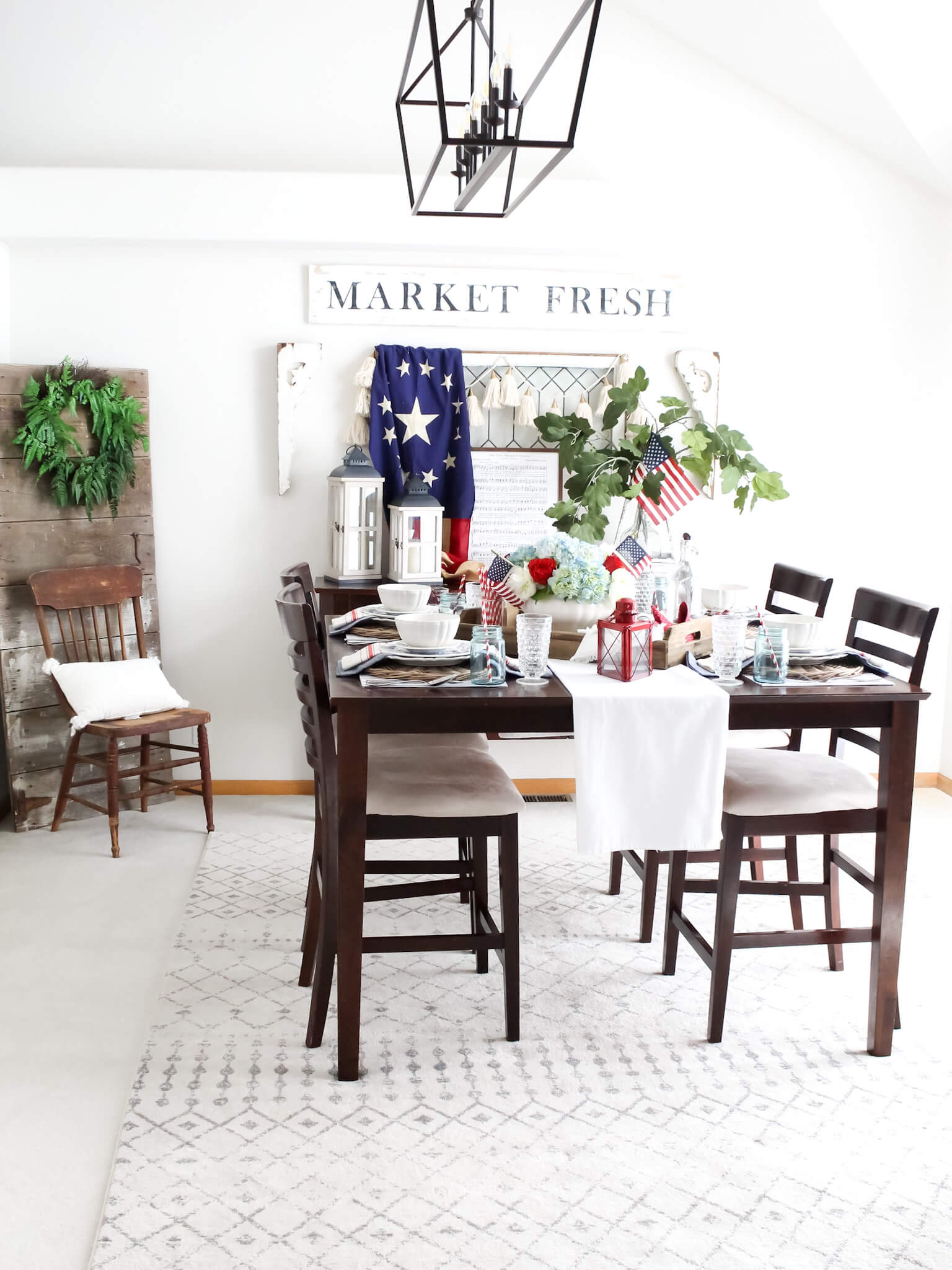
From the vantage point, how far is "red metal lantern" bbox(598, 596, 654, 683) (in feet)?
7.97

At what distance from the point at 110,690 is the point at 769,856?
2.28 meters

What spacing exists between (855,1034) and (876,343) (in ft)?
9.33

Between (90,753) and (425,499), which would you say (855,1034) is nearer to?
(425,499)

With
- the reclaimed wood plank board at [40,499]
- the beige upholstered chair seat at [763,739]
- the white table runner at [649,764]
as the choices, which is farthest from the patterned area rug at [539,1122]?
the reclaimed wood plank board at [40,499]

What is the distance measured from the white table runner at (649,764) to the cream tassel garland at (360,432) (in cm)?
214

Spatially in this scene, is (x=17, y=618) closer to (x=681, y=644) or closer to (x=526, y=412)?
(x=526, y=412)

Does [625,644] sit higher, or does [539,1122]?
[625,644]

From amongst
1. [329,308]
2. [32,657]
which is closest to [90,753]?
[32,657]

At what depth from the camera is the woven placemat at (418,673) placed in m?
2.34

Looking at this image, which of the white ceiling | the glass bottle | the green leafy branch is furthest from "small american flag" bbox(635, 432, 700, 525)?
the white ceiling

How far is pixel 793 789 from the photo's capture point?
2541mm

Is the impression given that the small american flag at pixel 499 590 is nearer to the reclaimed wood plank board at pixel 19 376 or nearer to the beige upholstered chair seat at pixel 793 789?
the beige upholstered chair seat at pixel 793 789

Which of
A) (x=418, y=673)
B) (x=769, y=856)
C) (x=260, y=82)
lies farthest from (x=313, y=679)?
(x=260, y=82)

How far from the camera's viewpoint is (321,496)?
4.35 metres
